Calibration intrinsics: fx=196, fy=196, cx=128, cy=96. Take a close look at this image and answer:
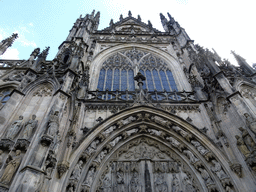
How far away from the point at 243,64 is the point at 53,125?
34.2ft

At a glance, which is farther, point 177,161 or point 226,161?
point 177,161

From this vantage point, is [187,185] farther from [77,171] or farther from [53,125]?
[53,125]

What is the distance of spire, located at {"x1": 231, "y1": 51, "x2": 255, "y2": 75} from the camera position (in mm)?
10211

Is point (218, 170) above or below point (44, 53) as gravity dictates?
below

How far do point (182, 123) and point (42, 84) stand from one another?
6.02m

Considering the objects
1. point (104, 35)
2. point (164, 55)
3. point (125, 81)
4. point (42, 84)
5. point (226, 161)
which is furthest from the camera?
point (104, 35)

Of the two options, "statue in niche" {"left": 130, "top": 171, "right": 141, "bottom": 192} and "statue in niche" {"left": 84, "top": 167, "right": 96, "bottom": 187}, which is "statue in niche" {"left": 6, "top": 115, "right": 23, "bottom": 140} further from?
"statue in niche" {"left": 130, "top": 171, "right": 141, "bottom": 192}

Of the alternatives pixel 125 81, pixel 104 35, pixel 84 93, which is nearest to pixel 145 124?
pixel 84 93

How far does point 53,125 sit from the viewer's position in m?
5.72

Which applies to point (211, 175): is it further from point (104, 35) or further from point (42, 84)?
point (104, 35)

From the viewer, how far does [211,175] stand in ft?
22.1

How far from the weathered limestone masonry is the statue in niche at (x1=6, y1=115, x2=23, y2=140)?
3cm

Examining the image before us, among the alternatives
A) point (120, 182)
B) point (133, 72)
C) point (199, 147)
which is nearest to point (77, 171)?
point (120, 182)

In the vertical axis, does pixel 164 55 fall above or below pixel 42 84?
above
